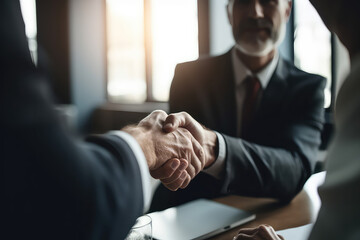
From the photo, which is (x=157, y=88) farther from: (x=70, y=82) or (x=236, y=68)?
(x=236, y=68)

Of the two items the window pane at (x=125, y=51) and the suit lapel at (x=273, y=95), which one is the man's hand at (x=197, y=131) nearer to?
the suit lapel at (x=273, y=95)

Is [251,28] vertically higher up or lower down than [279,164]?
higher up

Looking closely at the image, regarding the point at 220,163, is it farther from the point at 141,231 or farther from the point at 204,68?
the point at 204,68

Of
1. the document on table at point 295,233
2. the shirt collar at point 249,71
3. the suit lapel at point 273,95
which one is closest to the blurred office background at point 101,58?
the shirt collar at point 249,71

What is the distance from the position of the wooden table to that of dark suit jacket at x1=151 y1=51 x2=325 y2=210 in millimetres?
20

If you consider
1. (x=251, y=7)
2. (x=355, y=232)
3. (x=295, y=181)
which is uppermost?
(x=251, y=7)

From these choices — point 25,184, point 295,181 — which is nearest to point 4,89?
point 25,184

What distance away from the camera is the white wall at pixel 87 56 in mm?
3725

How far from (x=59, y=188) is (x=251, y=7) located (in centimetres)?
76

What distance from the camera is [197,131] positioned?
27.6 inches

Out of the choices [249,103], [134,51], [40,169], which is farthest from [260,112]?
[134,51]

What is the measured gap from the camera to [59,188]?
0.32 meters

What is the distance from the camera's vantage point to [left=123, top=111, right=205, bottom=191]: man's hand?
20.6 inches

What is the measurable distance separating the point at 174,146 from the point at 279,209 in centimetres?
29
